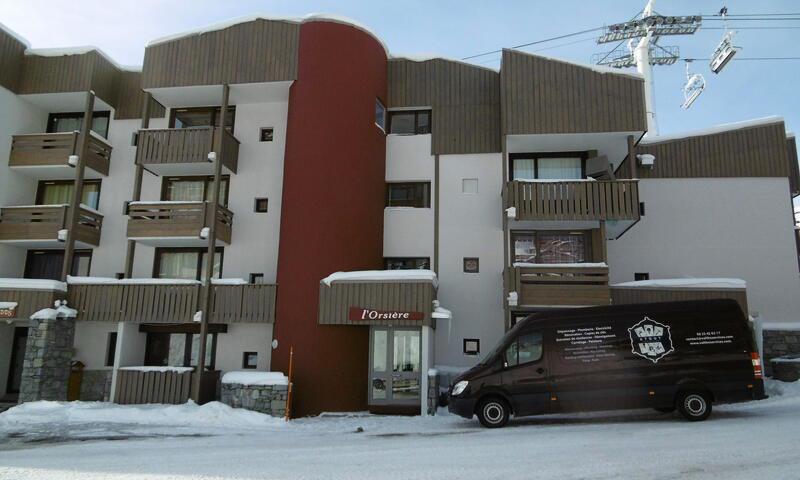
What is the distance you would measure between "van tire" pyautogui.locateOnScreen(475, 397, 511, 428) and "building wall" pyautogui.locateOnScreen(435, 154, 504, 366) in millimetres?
6331

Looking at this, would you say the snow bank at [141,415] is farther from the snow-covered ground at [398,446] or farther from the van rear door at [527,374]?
the van rear door at [527,374]

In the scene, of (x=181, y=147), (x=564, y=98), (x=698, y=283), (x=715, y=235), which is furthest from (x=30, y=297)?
(x=715, y=235)

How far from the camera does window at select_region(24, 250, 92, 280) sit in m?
20.5

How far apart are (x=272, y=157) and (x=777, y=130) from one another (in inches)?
Answer: 700

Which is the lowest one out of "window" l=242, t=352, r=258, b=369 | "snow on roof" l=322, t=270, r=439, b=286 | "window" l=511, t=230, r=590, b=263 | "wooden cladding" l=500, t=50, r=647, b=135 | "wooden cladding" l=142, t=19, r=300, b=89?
"window" l=242, t=352, r=258, b=369

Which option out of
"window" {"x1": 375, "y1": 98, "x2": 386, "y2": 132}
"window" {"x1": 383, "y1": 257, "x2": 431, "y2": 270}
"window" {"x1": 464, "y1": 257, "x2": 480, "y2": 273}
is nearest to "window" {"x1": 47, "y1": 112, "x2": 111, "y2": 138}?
"window" {"x1": 375, "y1": 98, "x2": 386, "y2": 132}

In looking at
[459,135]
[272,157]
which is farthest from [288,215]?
[459,135]

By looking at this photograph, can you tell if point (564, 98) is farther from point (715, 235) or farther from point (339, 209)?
point (339, 209)

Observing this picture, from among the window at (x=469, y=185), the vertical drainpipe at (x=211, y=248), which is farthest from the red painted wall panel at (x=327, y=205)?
the window at (x=469, y=185)

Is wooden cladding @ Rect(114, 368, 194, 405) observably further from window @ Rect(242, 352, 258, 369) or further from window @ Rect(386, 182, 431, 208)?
window @ Rect(386, 182, 431, 208)

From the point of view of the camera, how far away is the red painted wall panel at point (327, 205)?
1694cm

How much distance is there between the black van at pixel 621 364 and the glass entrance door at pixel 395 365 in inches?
187

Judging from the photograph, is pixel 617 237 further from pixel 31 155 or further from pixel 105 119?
pixel 31 155

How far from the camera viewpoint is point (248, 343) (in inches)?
725
